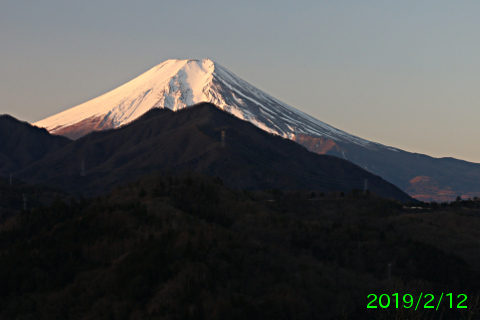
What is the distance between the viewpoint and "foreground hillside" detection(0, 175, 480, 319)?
2242 inches

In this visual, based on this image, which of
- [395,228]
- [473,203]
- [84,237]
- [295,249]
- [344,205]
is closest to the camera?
[84,237]

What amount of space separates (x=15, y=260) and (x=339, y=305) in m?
29.4

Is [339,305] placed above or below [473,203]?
below

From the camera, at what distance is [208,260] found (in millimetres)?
63094

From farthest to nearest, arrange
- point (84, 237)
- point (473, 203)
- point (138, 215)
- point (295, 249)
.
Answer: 1. point (473, 203)
2. point (295, 249)
3. point (138, 215)
4. point (84, 237)

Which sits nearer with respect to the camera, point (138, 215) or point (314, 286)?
point (314, 286)

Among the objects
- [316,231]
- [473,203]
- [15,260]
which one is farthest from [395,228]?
[15,260]

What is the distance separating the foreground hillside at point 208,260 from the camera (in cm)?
Answer: 5694

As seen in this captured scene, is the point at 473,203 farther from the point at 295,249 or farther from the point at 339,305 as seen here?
the point at 339,305

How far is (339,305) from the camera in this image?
209 feet

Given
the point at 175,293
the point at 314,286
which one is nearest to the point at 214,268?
the point at 175,293

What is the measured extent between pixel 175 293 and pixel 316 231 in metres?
40.7

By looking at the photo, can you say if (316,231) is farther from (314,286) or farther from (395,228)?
(314,286)

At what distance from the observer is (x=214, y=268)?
61.7 meters
